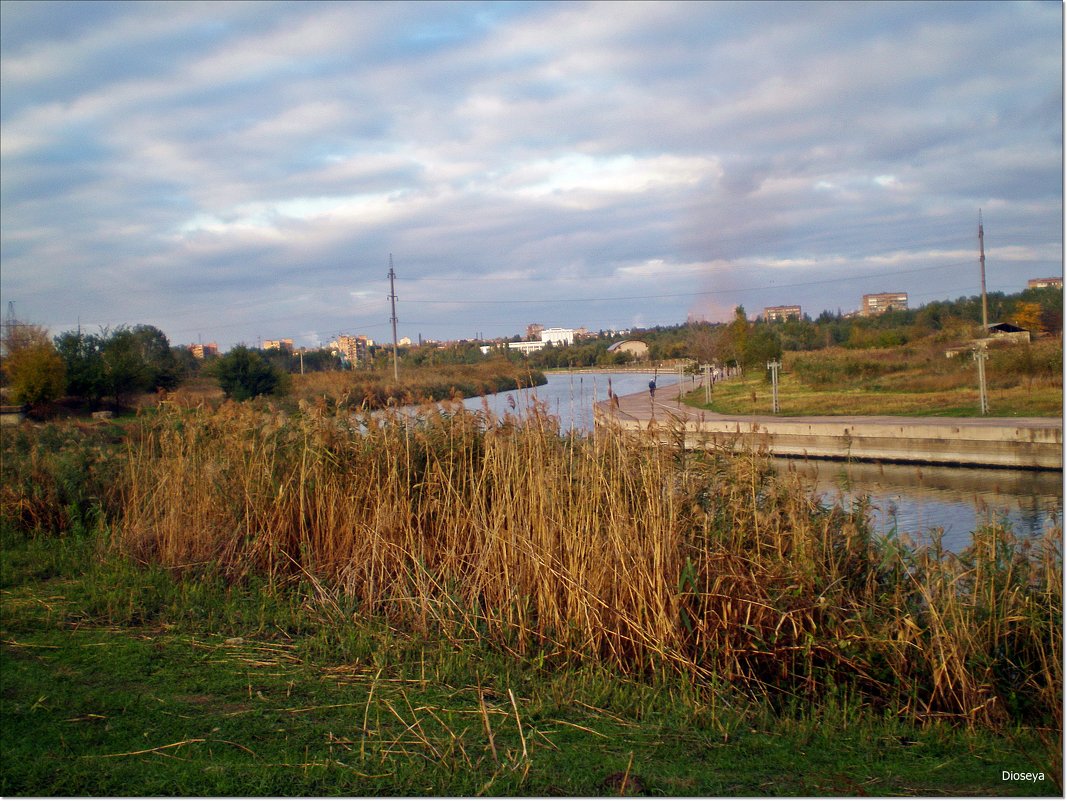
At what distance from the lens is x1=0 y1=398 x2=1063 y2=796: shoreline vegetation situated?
10.9 ft

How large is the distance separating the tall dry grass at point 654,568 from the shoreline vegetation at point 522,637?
22 millimetres

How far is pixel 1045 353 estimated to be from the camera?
20.8m

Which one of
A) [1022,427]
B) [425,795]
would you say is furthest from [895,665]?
[1022,427]

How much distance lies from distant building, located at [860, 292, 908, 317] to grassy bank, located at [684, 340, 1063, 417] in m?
2.20

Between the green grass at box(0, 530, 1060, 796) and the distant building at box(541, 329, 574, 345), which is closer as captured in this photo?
the green grass at box(0, 530, 1060, 796)

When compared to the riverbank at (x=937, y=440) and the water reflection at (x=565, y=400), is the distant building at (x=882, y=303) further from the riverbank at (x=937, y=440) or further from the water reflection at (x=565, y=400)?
the water reflection at (x=565, y=400)

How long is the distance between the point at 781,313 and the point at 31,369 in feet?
106

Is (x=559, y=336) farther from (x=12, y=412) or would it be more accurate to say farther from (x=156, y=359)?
(x=156, y=359)

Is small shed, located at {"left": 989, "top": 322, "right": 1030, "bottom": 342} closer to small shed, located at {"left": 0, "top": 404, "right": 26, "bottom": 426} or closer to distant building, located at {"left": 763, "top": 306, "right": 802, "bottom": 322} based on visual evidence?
distant building, located at {"left": 763, "top": 306, "right": 802, "bottom": 322}

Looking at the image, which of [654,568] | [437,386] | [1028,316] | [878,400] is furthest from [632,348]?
[878,400]

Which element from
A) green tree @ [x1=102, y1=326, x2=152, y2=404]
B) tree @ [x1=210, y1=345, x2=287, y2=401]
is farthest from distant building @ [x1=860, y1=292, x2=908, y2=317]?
green tree @ [x1=102, y1=326, x2=152, y2=404]

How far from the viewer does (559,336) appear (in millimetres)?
9352

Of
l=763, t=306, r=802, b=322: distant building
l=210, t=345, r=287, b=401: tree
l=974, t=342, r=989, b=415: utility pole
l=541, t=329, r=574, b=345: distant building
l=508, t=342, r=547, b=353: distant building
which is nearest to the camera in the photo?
l=541, t=329, r=574, b=345: distant building

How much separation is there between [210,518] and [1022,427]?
17.2 m
